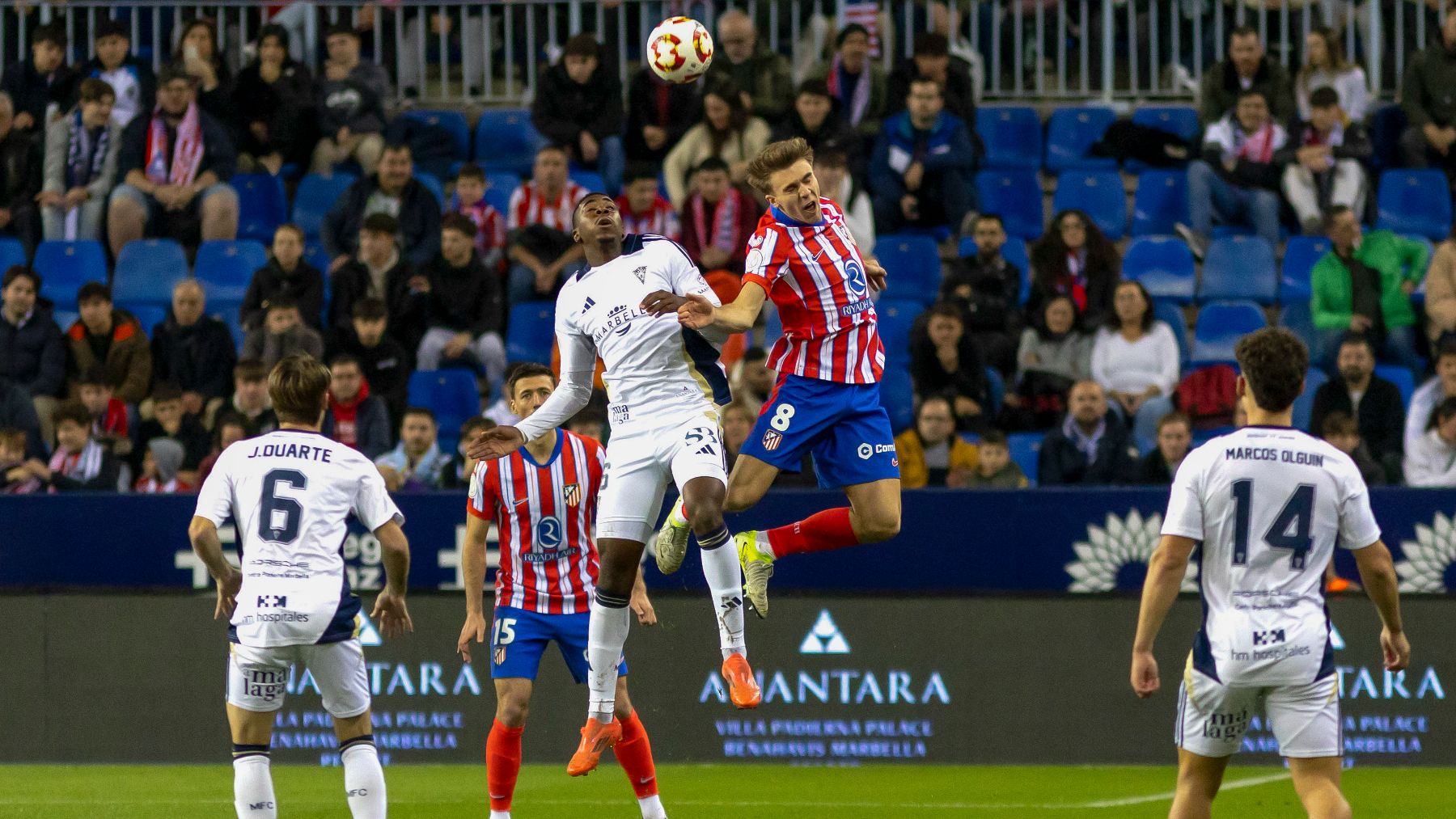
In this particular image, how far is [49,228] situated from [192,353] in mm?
2816

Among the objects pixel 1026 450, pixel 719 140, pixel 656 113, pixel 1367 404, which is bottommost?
pixel 1026 450

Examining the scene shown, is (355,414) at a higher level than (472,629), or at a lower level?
higher

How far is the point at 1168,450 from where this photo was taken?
13.0m

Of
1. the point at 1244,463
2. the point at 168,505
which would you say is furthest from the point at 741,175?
the point at 1244,463

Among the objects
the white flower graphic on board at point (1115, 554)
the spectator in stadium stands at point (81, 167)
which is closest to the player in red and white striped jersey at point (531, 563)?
the white flower graphic on board at point (1115, 554)

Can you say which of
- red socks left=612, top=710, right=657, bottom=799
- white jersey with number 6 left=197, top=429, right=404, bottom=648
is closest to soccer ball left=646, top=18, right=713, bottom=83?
white jersey with number 6 left=197, top=429, right=404, bottom=648

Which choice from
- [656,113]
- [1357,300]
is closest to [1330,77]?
[1357,300]

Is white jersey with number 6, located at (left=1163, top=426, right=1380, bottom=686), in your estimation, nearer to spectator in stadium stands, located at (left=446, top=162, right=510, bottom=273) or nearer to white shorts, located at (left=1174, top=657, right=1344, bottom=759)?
white shorts, located at (left=1174, top=657, right=1344, bottom=759)

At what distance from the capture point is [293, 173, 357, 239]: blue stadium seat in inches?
658

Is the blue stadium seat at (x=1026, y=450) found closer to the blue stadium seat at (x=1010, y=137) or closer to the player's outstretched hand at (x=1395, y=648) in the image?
the blue stadium seat at (x=1010, y=137)

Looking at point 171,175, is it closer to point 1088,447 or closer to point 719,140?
point 719,140

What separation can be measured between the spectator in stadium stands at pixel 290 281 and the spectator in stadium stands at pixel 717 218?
2936mm

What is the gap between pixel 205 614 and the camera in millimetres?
12375

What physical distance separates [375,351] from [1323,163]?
777 cm
